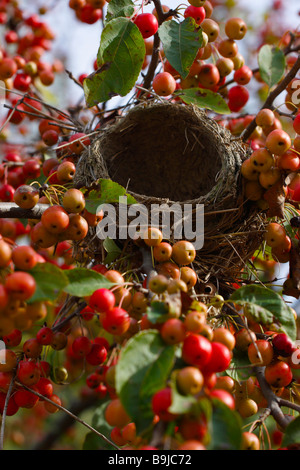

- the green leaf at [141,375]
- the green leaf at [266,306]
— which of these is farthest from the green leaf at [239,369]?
the green leaf at [141,375]

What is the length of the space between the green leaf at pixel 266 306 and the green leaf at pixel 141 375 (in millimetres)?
395

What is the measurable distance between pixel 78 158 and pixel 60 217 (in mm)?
910

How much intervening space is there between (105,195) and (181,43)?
0.81 m

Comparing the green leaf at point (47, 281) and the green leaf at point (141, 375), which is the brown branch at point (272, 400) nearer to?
the green leaf at point (141, 375)

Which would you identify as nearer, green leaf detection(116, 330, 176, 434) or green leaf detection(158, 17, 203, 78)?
green leaf detection(116, 330, 176, 434)

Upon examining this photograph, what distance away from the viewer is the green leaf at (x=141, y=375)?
1.22 metres

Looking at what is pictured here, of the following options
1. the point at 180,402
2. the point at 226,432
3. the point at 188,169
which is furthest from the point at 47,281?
the point at 188,169

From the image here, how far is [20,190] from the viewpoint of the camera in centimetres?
182

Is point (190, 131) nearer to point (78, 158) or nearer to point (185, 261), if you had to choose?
point (78, 158)

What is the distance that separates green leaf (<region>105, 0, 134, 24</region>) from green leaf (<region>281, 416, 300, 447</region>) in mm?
1679

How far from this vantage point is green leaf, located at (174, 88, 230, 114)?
7.69 feet

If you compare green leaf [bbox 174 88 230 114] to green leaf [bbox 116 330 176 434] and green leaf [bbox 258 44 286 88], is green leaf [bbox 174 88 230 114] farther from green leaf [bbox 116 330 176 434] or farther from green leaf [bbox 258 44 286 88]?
green leaf [bbox 116 330 176 434]

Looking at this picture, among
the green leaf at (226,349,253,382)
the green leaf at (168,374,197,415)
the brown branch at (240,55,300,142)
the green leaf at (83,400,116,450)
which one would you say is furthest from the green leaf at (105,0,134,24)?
the green leaf at (83,400,116,450)

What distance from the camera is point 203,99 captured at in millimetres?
2354
